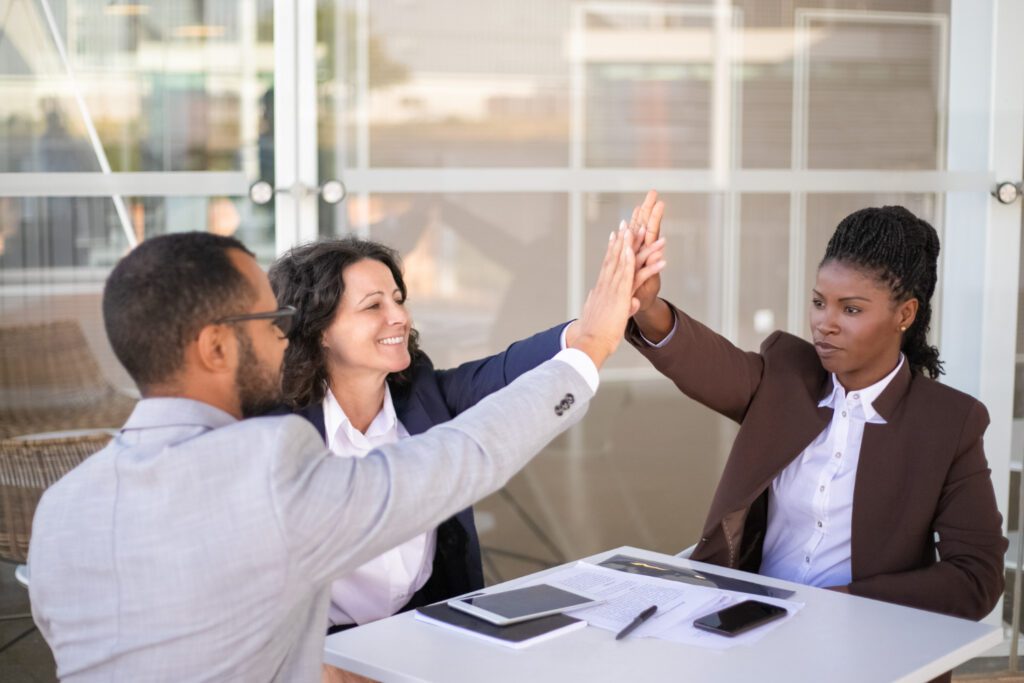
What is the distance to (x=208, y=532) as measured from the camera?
4.99 ft

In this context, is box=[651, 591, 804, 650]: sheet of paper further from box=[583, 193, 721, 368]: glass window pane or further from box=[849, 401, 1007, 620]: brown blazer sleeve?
box=[583, 193, 721, 368]: glass window pane

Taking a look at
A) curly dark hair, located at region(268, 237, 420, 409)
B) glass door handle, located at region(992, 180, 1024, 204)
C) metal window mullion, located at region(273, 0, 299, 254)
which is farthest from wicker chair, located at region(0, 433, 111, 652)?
glass door handle, located at region(992, 180, 1024, 204)

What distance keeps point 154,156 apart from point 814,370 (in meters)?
2.20

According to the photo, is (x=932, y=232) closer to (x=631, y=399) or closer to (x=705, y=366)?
(x=705, y=366)

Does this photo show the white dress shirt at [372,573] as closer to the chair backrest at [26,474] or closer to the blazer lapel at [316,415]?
the blazer lapel at [316,415]

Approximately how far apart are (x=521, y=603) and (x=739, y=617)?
39 centimetres

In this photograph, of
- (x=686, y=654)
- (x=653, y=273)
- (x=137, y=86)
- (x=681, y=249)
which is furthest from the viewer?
(x=681, y=249)

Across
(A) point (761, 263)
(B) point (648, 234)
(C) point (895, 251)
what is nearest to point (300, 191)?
(A) point (761, 263)

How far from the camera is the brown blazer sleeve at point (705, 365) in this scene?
8.93ft

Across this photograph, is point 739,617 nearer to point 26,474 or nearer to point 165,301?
point 165,301

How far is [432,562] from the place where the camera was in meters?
2.76

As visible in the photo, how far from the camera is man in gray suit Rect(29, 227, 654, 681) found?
1527 mm

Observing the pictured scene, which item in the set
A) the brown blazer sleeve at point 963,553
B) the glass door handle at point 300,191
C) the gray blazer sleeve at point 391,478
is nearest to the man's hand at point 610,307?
the gray blazer sleeve at point 391,478

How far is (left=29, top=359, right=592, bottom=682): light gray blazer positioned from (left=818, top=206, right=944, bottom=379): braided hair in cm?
148
